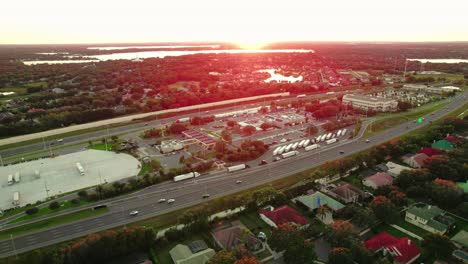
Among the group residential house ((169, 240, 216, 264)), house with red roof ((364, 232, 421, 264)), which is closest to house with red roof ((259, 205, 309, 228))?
house with red roof ((364, 232, 421, 264))

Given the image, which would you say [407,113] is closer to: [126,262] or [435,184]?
[435,184]

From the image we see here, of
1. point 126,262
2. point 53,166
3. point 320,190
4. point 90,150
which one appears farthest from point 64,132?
point 320,190

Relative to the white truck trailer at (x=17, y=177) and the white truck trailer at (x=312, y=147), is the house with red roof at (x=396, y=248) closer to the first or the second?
the white truck trailer at (x=312, y=147)

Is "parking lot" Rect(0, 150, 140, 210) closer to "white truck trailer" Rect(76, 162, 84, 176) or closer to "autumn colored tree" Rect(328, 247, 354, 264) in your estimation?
"white truck trailer" Rect(76, 162, 84, 176)

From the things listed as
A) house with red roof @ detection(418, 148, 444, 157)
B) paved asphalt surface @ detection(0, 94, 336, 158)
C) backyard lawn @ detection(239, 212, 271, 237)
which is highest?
house with red roof @ detection(418, 148, 444, 157)

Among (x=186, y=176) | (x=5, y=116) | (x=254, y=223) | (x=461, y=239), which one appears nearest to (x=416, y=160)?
(x=461, y=239)

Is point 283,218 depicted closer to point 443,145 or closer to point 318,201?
point 318,201
